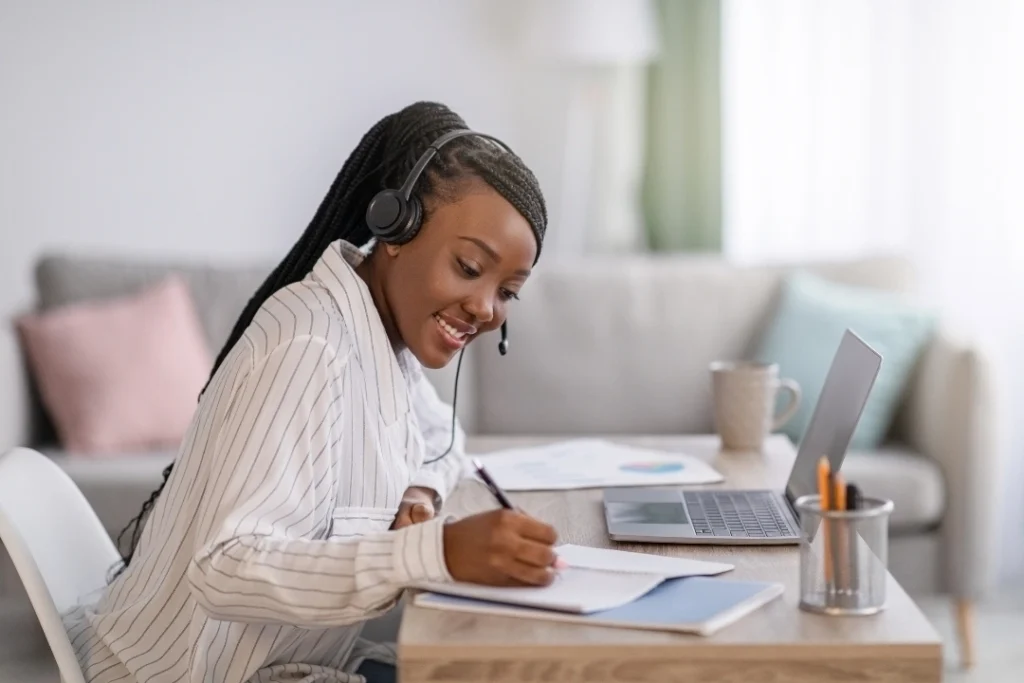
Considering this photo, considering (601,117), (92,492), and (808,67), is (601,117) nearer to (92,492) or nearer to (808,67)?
(808,67)

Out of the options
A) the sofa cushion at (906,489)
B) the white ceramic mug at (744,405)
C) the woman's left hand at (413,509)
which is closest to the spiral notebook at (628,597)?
the woman's left hand at (413,509)

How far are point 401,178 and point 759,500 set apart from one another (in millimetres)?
542

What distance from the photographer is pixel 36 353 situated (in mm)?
2961

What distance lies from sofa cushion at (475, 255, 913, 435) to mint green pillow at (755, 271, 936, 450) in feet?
0.35

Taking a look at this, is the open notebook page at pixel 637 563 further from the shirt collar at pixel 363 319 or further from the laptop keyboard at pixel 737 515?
the shirt collar at pixel 363 319

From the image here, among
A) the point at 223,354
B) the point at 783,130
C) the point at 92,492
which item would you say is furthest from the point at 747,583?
the point at 783,130

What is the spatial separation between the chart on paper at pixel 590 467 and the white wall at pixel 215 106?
2.08m

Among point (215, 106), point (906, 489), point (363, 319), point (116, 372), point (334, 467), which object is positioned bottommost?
point (906, 489)

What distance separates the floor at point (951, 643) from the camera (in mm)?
1329

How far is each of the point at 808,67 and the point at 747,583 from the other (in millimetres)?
2800

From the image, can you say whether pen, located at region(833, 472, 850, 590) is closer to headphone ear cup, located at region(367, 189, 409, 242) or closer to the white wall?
headphone ear cup, located at region(367, 189, 409, 242)

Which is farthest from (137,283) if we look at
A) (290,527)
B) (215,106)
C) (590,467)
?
(290,527)

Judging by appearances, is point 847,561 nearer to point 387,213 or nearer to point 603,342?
point 387,213

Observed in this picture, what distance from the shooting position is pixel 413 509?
133 cm
